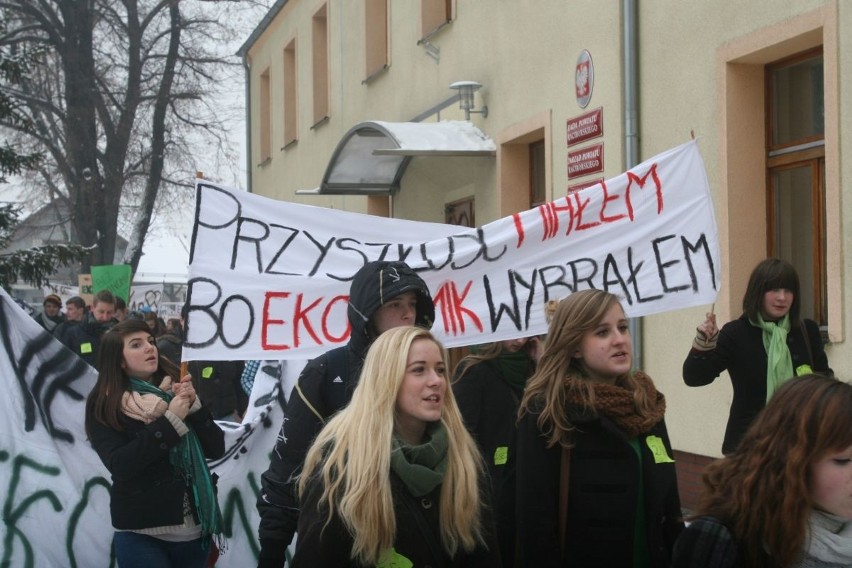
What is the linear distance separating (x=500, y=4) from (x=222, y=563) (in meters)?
7.13

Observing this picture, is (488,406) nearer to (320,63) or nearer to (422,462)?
(422,462)

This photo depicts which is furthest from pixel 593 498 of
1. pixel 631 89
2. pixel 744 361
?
pixel 631 89

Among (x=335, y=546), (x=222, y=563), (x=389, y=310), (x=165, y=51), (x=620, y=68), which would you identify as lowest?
(x=222, y=563)

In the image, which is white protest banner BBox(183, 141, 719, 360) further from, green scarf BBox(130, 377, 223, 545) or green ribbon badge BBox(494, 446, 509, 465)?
green ribbon badge BBox(494, 446, 509, 465)

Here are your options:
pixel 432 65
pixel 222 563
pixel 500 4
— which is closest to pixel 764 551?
pixel 222 563

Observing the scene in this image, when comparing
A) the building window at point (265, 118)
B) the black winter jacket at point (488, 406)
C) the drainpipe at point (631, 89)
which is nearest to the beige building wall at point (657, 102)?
the drainpipe at point (631, 89)

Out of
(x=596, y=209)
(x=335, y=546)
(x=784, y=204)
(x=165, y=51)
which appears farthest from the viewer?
(x=165, y=51)

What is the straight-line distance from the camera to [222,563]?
674 cm

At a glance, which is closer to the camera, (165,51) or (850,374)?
(850,374)

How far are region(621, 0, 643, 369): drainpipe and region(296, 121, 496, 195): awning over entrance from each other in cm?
304

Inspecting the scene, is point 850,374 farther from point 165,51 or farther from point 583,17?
point 165,51

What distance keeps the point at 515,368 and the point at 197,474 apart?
4.77 ft

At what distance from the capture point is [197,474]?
511 cm

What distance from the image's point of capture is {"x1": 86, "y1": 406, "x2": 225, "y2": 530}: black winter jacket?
4910 millimetres
